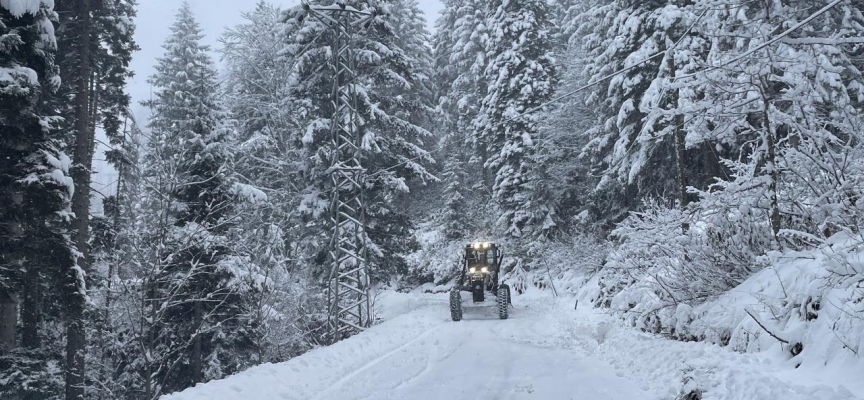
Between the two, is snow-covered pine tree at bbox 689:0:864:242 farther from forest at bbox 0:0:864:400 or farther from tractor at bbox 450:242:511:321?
tractor at bbox 450:242:511:321

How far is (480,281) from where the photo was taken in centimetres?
1684

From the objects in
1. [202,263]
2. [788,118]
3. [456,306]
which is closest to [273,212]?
[202,263]

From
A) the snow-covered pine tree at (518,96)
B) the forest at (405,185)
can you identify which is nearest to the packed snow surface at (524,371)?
the forest at (405,185)

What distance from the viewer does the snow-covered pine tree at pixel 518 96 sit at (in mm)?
23688

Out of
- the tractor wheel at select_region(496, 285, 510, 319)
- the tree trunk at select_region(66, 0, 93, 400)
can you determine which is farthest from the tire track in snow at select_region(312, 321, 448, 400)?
the tree trunk at select_region(66, 0, 93, 400)

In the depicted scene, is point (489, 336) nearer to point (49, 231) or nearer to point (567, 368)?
point (567, 368)

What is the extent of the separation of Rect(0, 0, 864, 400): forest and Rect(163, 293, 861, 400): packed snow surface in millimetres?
583

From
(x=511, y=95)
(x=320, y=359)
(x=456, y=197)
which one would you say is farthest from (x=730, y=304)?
(x=456, y=197)

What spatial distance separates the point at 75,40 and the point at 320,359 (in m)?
12.3

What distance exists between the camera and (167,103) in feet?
90.6

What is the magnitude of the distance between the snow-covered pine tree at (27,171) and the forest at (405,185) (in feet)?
0.16

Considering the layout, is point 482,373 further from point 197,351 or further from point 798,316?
point 197,351

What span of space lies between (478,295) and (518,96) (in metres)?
11.4

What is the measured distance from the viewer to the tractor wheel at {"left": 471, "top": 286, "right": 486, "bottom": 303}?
54.3 feet
